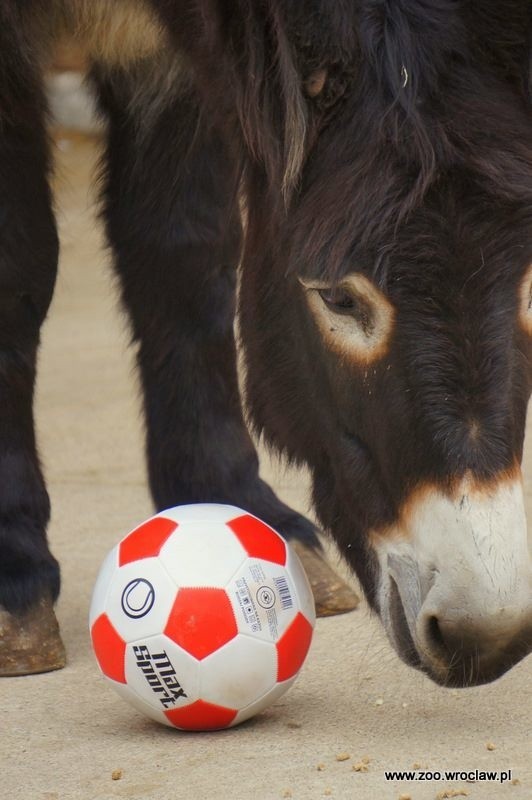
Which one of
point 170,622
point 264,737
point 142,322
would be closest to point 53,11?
point 142,322

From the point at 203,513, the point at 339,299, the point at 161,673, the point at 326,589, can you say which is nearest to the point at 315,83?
the point at 339,299

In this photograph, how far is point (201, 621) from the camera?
2.42m

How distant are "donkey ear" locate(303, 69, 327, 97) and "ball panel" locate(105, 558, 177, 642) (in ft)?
2.88

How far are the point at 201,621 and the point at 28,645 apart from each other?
727 millimetres

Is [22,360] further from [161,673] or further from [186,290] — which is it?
[161,673]

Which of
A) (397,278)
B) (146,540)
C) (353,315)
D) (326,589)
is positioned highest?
(397,278)

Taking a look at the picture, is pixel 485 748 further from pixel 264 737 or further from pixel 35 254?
pixel 35 254

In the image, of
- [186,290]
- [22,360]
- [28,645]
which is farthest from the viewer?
[186,290]

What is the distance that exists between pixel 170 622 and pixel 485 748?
588 mm

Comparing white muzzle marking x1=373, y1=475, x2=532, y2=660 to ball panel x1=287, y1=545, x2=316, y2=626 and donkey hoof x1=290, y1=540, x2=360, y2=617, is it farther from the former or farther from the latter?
donkey hoof x1=290, y1=540, x2=360, y2=617

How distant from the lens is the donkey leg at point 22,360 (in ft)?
9.91

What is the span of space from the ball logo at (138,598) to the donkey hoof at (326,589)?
0.85 metres

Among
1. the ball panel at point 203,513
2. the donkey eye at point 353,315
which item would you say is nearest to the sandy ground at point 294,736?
the ball panel at point 203,513

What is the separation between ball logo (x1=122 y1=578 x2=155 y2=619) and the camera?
2448mm
